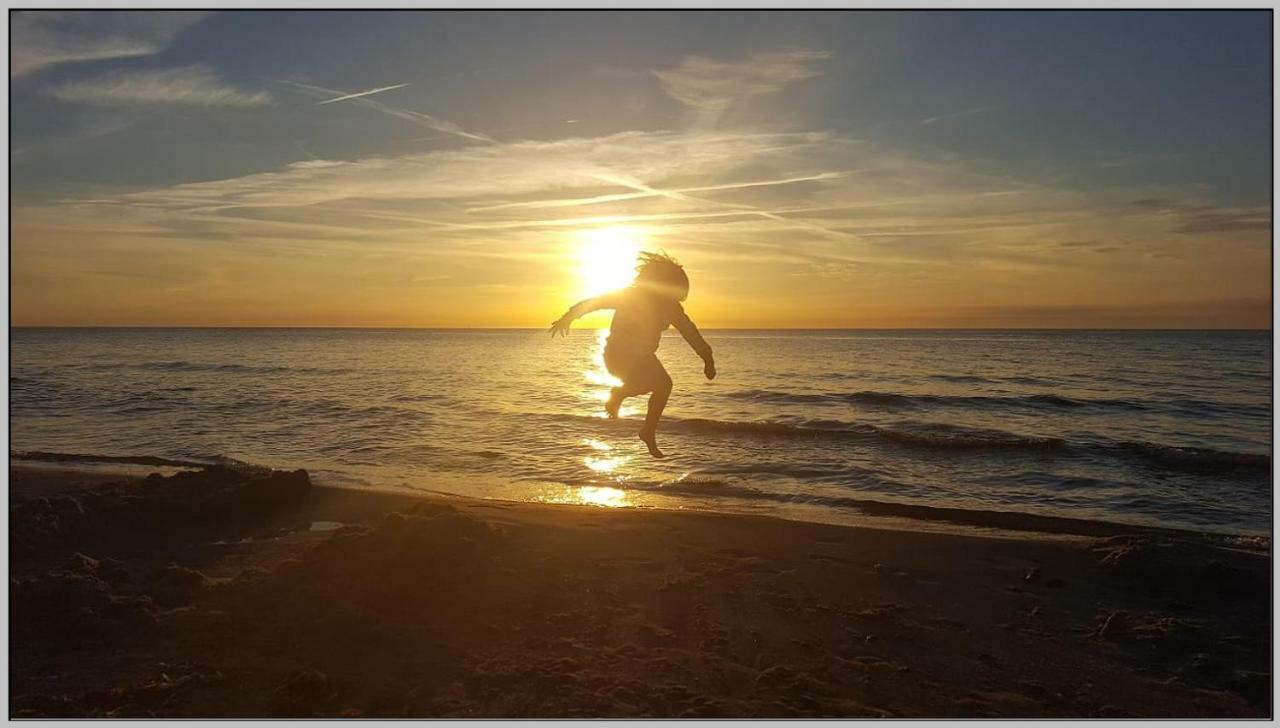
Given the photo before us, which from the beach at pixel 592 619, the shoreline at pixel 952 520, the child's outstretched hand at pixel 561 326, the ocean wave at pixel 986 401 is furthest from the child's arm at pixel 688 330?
the ocean wave at pixel 986 401

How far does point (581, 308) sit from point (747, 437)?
69.9 feet

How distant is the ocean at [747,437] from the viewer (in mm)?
17047

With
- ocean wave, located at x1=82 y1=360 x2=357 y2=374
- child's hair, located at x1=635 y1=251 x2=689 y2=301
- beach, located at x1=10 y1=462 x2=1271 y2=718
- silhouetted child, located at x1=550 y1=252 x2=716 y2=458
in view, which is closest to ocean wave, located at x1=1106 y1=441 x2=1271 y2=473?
beach, located at x1=10 y1=462 x2=1271 y2=718

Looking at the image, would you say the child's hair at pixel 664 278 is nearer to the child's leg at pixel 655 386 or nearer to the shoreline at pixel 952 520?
the child's leg at pixel 655 386

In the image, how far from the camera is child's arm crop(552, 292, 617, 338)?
9.05ft

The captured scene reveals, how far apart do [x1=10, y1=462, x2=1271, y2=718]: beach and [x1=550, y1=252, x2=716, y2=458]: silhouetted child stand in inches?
190

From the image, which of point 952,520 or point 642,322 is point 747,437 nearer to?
point 952,520

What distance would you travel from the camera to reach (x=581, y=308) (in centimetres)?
277

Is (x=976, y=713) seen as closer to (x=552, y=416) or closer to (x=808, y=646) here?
(x=808, y=646)

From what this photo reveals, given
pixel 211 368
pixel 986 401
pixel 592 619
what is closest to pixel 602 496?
pixel 592 619

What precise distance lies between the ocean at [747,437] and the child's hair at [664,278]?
1.32 feet

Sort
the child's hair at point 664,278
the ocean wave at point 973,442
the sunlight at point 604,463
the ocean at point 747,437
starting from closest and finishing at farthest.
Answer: the child's hair at point 664,278 → the ocean at point 747,437 → the sunlight at point 604,463 → the ocean wave at point 973,442

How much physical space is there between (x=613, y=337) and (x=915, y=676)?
6.30 metres

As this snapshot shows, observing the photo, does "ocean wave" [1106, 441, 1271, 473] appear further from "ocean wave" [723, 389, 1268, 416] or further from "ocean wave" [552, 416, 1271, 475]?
"ocean wave" [723, 389, 1268, 416]
